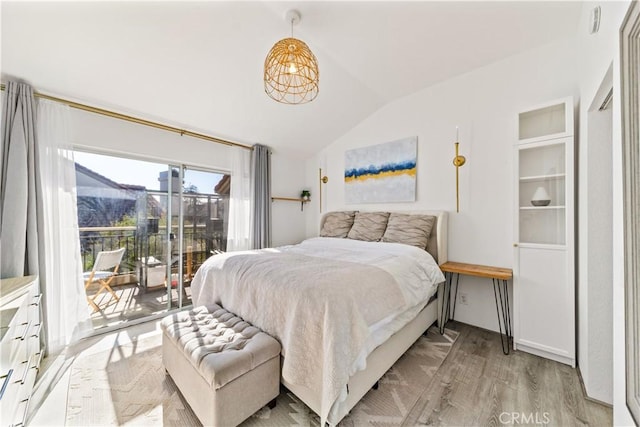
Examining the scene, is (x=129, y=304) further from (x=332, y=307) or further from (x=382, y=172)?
(x=382, y=172)

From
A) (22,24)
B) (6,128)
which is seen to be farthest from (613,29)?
(6,128)

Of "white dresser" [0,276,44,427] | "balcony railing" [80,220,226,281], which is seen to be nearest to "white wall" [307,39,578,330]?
"balcony railing" [80,220,226,281]

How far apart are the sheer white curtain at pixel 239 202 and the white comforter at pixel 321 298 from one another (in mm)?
1137

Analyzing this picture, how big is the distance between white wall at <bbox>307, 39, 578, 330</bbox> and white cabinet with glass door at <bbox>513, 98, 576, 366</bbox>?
152mm

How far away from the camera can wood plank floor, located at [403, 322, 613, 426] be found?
4.78 feet

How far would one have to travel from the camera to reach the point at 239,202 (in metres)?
3.50

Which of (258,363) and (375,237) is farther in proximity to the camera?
(375,237)

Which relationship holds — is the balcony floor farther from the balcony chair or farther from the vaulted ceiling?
the vaulted ceiling

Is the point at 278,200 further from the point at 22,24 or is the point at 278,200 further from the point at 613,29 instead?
the point at 613,29

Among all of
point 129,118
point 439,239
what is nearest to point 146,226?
point 129,118

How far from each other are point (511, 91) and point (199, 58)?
3067mm

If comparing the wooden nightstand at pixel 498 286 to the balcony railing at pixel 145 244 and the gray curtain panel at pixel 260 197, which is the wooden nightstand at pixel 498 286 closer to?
the gray curtain panel at pixel 260 197

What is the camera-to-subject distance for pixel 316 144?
408 centimetres

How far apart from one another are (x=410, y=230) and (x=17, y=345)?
3.10 meters
